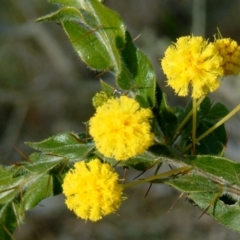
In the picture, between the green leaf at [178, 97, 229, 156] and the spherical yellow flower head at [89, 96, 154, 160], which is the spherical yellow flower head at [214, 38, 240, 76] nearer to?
the green leaf at [178, 97, 229, 156]

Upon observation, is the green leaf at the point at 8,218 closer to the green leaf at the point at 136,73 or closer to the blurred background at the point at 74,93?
the green leaf at the point at 136,73

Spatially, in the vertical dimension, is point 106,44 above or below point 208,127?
above

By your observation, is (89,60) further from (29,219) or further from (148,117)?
(29,219)

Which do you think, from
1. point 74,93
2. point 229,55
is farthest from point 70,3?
point 74,93

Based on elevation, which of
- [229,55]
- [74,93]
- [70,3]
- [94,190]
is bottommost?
[74,93]

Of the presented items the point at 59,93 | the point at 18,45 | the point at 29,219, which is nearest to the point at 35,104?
the point at 59,93

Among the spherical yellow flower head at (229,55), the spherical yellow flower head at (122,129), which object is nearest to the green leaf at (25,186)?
the spherical yellow flower head at (122,129)

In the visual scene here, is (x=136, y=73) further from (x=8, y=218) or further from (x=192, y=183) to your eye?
(x=8, y=218)
